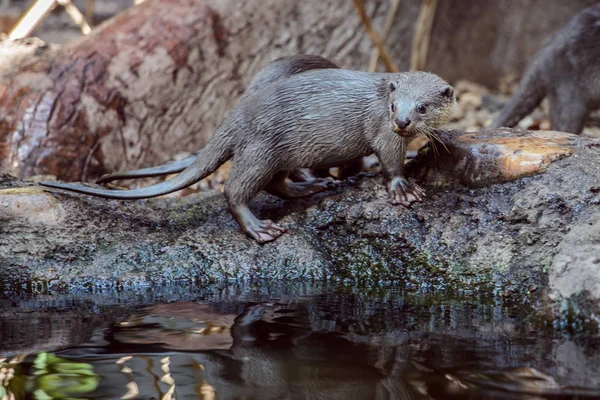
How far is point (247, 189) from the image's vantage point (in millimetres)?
2549

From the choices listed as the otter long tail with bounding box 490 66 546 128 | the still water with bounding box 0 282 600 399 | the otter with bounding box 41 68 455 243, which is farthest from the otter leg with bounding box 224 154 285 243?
the otter long tail with bounding box 490 66 546 128

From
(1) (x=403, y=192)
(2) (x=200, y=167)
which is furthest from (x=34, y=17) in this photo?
(1) (x=403, y=192)

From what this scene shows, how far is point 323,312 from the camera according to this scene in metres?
2.09

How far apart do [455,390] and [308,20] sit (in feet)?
11.3

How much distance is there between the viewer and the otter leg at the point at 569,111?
407cm

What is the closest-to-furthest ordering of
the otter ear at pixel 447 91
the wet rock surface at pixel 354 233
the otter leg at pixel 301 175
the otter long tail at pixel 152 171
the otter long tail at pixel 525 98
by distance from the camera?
the wet rock surface at pixel 354 233, the otter ear at pixel 447 91, the otter long tail at pixel 152 171, the otter leg at pixel 301 175, the otter long tail at pixel 525 98

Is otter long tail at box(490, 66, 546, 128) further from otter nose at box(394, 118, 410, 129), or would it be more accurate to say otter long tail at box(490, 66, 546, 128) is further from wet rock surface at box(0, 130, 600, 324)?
otter nose at box(394, 118, 410, 129)

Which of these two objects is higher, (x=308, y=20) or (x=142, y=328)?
(x=308, y=20)

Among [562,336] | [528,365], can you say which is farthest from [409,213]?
[528,365]

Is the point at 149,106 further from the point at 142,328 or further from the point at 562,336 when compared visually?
the point at 562,336

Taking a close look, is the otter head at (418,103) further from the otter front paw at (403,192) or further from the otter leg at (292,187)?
the otter leg at (292,187)

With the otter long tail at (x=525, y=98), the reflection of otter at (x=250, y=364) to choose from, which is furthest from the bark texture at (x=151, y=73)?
the reflection of otter at (x=250, y=364)

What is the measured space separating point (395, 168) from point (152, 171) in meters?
0.90

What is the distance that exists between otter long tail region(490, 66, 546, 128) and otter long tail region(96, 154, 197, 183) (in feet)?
7.23
